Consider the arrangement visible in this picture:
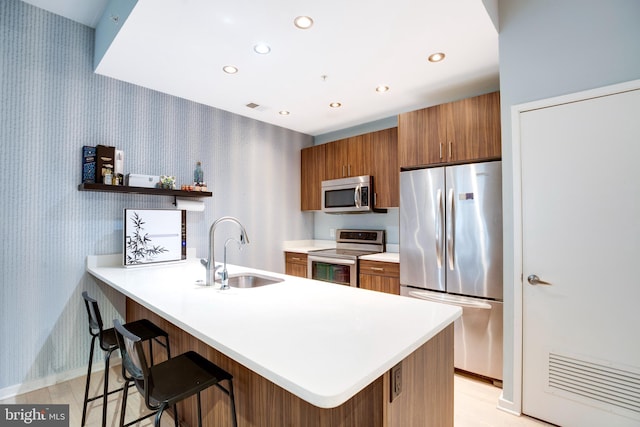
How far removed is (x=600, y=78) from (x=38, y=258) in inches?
158

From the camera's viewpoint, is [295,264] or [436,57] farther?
[295,264]

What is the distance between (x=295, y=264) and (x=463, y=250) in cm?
215

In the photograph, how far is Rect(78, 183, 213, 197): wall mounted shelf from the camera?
7.86ft

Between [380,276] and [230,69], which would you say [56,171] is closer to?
[230,69]

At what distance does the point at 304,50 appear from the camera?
221cm

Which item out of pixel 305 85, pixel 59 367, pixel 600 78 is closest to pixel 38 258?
pixel 59 367

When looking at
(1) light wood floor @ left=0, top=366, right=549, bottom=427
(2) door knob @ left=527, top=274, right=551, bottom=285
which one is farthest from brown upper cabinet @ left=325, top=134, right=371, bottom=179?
(1) light wood floor @ left=0, top=366, right=549, bottom=427

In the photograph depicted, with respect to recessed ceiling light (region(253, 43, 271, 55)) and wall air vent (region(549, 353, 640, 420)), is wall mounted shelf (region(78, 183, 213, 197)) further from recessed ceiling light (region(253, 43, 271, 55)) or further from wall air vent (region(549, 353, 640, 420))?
wall air vent (region(549, 353, 640, 420))

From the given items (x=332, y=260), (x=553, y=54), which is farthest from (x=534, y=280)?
(x=332, y=260)

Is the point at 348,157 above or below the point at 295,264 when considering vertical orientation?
above

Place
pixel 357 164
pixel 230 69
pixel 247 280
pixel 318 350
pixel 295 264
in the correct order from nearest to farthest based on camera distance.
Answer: pixel 318 350, pixel 247 280, pixel 230 69, pixel 357 164, pixel 295 264

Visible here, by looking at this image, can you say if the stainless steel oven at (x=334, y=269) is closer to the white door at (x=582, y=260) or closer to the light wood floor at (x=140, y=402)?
the light wood floor at (x=140, y=402)

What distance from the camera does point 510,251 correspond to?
2.12 meters

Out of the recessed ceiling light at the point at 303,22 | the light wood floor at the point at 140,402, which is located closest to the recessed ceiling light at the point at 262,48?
the recessed ceiling light at the point at 303,22
